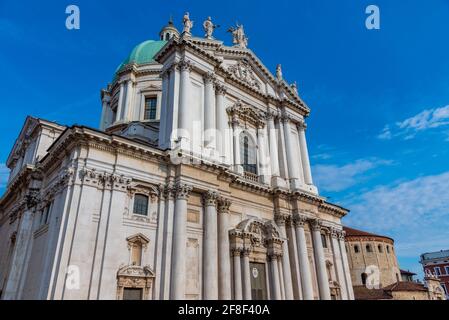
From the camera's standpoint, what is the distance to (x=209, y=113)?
59.8 feet

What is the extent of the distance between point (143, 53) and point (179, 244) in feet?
71.1

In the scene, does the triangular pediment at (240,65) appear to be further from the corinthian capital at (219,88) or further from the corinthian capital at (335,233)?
the corinthian capital at (335,233)

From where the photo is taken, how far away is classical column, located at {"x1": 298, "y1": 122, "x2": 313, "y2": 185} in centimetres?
2269

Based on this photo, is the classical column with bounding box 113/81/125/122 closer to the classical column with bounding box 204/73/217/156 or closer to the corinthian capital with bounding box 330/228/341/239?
the classical column with bounding box 204/73/217/156

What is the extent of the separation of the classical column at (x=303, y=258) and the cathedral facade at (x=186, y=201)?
8 centimetres

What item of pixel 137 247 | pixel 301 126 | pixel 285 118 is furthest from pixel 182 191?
pixel 301 126

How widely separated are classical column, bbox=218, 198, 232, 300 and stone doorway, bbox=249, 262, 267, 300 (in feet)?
6.24

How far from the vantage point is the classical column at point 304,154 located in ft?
74.4

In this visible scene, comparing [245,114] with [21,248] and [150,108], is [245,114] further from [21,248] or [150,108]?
[21,248]

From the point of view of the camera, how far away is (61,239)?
452 inches

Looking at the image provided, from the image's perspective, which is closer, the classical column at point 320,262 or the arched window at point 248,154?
the classical column at point 320,262

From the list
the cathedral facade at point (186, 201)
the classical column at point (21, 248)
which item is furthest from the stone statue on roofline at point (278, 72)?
the classical column at point (21, 248)

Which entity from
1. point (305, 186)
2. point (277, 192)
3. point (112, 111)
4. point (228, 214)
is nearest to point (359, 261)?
point (305, 186)

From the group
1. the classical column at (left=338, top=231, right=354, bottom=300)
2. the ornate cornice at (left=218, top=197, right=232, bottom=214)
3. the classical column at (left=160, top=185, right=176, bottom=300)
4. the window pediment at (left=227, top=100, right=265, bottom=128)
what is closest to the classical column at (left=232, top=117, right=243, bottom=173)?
the window pediment at (left=227, top=100, right=265, bottom=128)
